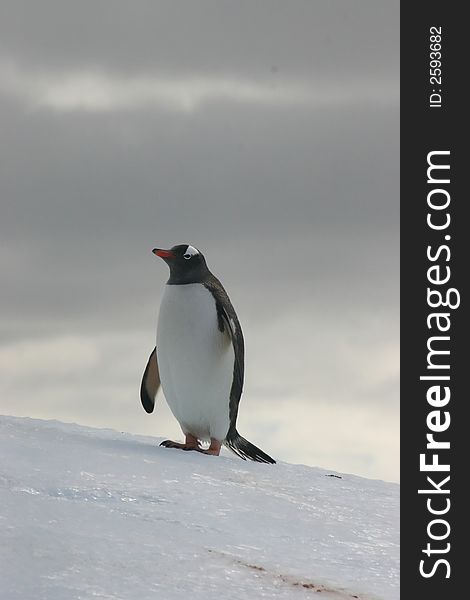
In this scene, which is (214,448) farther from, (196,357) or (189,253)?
(189,253)

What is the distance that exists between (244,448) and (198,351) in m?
0.98

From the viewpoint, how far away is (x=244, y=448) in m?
8.30

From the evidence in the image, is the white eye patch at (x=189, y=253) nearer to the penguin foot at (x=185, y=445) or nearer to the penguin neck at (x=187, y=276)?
the penguin neck at (x=187, y=276)

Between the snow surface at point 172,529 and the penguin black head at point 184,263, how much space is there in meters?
1.33

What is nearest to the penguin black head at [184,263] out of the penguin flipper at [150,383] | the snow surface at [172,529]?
the penguin flipper at [150,383]

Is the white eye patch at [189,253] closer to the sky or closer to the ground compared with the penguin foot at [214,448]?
closer to the sky

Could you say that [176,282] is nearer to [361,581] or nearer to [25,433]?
[25,433]

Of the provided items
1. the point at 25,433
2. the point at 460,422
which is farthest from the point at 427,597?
the point at 25,433

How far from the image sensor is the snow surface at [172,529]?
173 inches

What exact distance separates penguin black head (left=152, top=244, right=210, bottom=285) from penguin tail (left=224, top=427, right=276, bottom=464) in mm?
1142

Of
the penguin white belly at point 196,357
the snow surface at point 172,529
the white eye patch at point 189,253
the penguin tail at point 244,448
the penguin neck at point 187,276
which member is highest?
the white eye patch at point 189,253

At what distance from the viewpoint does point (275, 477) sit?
7.20m

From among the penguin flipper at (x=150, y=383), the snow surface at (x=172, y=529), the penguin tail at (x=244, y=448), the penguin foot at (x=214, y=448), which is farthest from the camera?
the penguin flipper at (x=150, y=383)

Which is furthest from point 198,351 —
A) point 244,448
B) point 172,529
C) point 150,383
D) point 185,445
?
point 172,529
